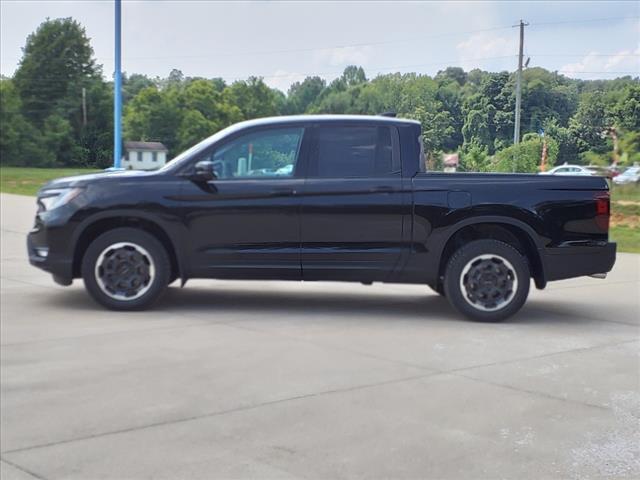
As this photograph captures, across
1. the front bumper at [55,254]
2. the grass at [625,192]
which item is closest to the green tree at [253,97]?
the front bumper at [55,254]

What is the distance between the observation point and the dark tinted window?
25.4 ft

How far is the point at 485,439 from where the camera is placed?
445 centimetres

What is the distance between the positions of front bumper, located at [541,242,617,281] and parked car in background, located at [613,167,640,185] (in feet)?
2.92

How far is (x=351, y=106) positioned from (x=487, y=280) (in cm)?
199

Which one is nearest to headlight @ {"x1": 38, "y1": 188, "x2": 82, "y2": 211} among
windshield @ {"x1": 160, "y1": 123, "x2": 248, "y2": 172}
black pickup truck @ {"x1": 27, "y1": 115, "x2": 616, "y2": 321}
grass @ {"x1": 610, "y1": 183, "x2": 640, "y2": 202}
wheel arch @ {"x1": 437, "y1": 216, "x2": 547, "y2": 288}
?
black pickup truck @ {"x1": 27, "y1": 115, "x2": 616, "y2": 321}

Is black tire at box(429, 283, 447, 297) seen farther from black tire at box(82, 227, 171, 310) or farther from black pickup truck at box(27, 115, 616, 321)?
black tire at box(82, 227, 171, 310)

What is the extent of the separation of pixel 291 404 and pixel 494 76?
8.87ft

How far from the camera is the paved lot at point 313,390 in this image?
414 centimetres

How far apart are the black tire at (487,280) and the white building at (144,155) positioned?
2737mm

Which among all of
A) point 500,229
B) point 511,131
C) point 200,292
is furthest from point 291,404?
point 200,292

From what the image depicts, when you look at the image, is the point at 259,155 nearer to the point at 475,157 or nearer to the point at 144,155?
the point at 144,155

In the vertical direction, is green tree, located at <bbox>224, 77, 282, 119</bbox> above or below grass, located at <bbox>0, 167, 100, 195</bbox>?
above

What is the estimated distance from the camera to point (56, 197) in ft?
25.8

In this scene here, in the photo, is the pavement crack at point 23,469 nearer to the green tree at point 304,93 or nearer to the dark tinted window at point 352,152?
the green tree at point 304,93
